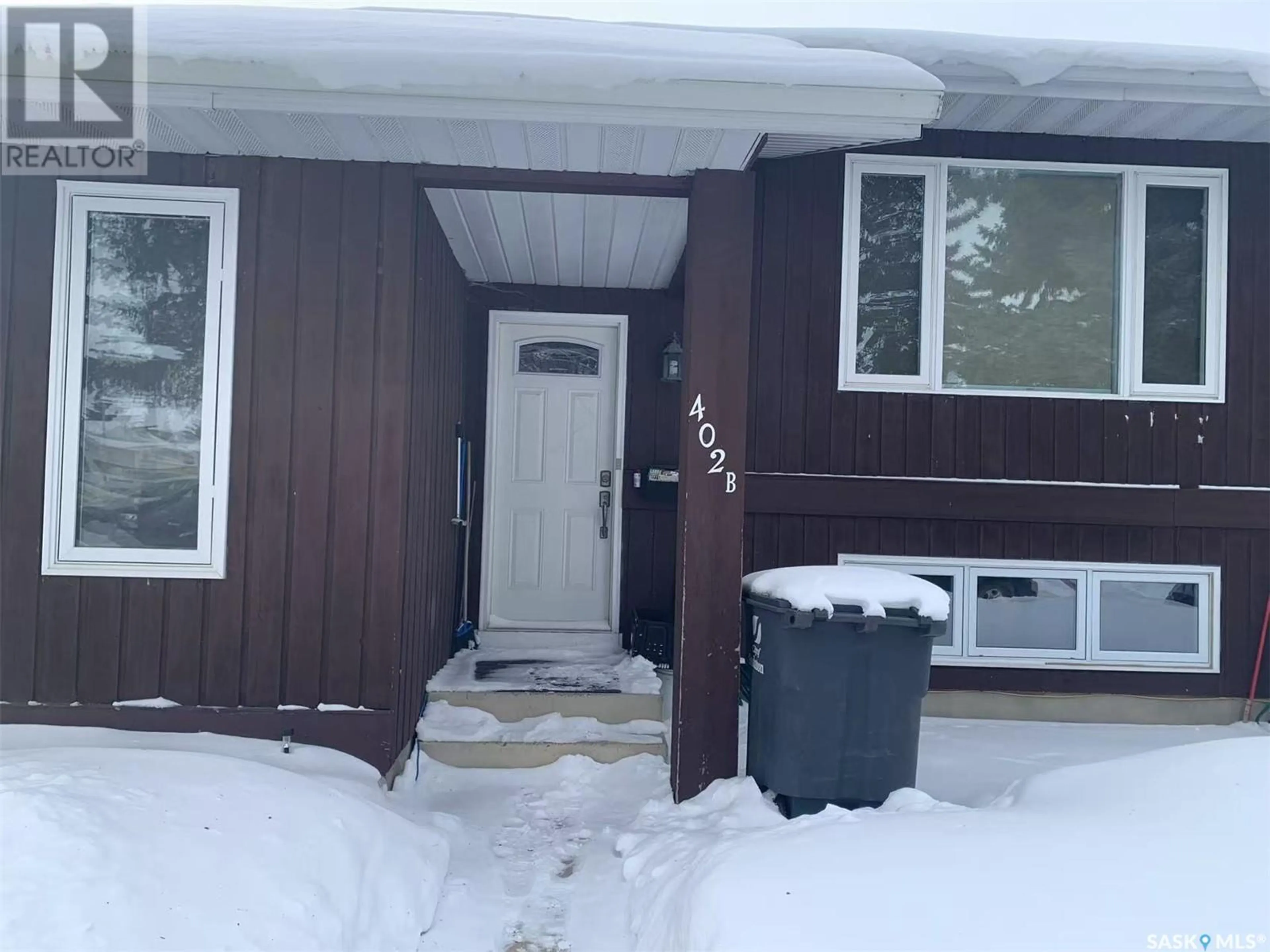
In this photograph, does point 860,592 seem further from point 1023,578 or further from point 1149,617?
point 1149,617

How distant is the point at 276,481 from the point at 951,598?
3.63 metres

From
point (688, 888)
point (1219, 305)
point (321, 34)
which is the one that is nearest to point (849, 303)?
point (1219, 305)

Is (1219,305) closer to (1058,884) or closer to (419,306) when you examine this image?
(1058,884)

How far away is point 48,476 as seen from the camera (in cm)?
375

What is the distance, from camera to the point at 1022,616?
16.5ft

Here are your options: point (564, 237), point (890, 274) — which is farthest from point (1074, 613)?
point (564, 237)

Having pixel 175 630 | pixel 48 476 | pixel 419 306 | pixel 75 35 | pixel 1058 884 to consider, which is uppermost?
pixel 75 35

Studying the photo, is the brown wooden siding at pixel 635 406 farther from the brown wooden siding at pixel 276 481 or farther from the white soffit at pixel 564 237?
the brown wooden siding at pixel 276 481

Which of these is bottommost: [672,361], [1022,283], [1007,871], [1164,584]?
[1007,871]

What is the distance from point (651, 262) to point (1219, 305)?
3.30m

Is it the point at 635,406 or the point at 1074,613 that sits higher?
the point at 635,406

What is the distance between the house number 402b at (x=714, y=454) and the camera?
3.83 metres

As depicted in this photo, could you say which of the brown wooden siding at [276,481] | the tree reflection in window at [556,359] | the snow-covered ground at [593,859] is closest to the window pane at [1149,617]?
the snow-covered ground at [593,859]

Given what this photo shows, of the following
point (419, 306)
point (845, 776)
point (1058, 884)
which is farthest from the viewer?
point (419, 306)
